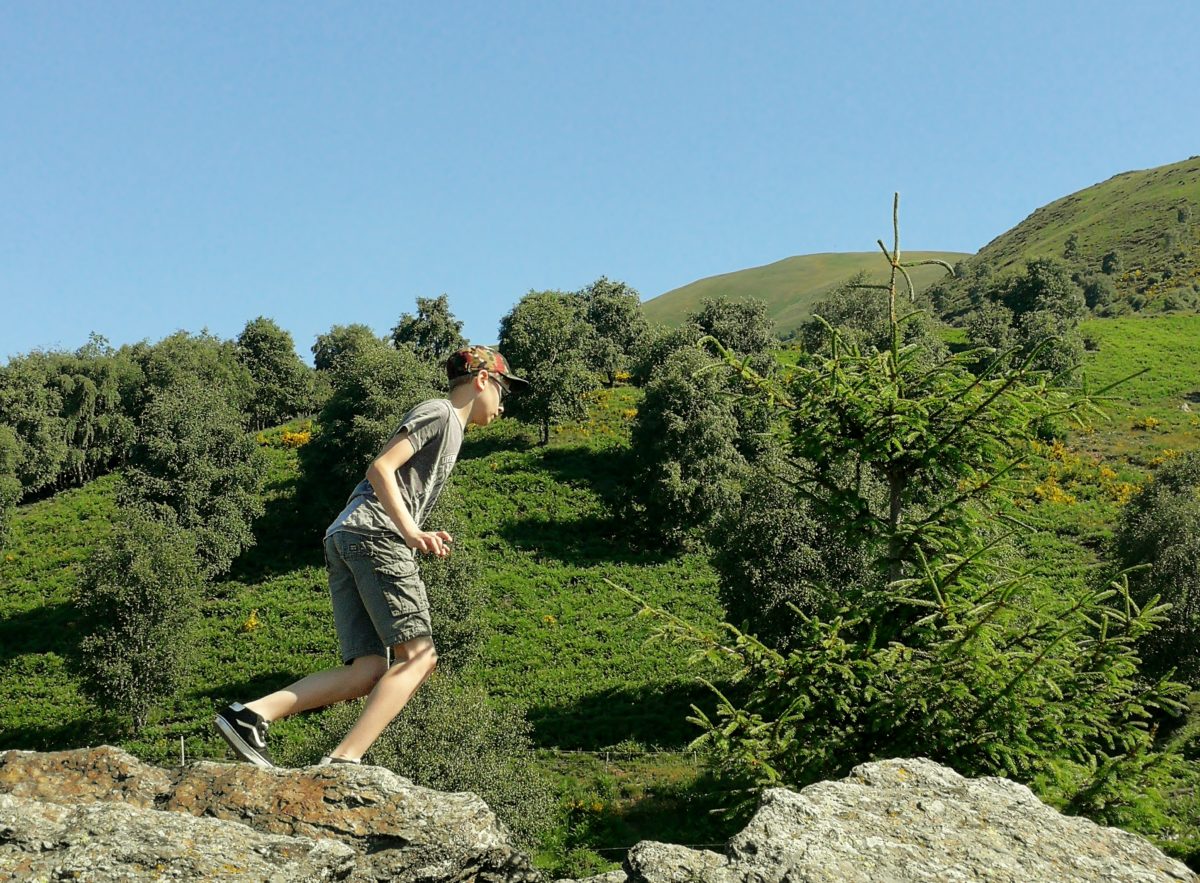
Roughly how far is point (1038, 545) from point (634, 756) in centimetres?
2926

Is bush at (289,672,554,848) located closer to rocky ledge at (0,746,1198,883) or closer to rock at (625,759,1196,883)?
rocky ledge at (0,746,1198,883)

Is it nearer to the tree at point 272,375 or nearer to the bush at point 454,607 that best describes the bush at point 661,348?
the bush at point 454,607

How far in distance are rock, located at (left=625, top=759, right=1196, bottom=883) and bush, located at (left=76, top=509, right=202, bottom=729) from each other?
137 feet

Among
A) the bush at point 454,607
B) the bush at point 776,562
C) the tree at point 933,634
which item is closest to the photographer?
the tree at point 933,634

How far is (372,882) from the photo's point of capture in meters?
5.64

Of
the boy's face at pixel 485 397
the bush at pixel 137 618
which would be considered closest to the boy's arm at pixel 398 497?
the boy's face at pixel 485 397

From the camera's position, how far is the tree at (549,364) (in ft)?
228

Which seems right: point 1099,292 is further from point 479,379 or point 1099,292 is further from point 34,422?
point 479,379

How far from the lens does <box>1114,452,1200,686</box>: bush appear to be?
38.0 m

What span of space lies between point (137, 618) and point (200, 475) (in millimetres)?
15458

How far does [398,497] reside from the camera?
6.65 meters

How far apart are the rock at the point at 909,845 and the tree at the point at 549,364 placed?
201ft

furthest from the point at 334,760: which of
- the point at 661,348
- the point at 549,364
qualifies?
the point at 661,348

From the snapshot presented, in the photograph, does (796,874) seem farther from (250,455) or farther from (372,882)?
(250,455)
